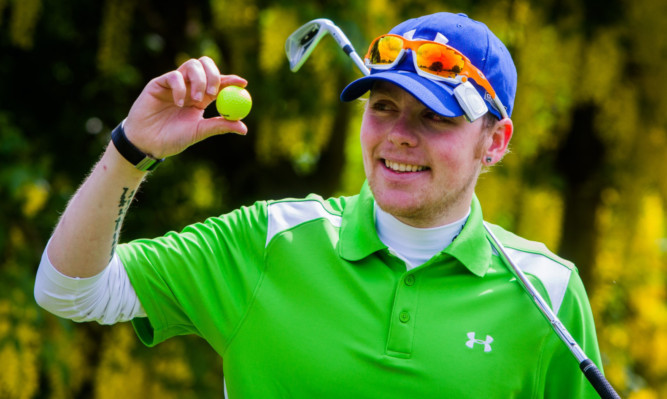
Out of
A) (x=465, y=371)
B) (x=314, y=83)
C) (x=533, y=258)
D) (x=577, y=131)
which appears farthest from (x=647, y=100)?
(x=465, y=371)

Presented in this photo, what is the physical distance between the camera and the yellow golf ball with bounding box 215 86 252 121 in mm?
2168

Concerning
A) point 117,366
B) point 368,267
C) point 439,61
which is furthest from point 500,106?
point 117,366

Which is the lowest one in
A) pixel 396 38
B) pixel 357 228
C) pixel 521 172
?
pixel 521 172

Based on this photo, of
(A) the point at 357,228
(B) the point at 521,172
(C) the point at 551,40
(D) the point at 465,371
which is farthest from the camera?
(B) the point at 521,172

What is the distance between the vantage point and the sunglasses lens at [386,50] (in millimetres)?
2332

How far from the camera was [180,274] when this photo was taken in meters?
2.21

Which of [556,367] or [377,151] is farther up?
[377,151]

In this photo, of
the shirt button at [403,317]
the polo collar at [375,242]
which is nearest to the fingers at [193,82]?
the polo collar at [375,242]

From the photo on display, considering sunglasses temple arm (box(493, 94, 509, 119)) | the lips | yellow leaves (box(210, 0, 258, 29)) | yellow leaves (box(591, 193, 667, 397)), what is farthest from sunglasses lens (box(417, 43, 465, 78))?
yellow leaves (box(591, 193, 667, 397))

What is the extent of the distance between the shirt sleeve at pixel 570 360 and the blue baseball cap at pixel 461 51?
0.53 metres

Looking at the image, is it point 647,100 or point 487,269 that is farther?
point 647,100

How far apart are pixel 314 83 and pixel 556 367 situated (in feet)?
9.87

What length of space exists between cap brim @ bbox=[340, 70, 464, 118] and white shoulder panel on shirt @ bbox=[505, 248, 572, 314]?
394 mm

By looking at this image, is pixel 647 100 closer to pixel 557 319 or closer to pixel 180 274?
pixel 557 319
